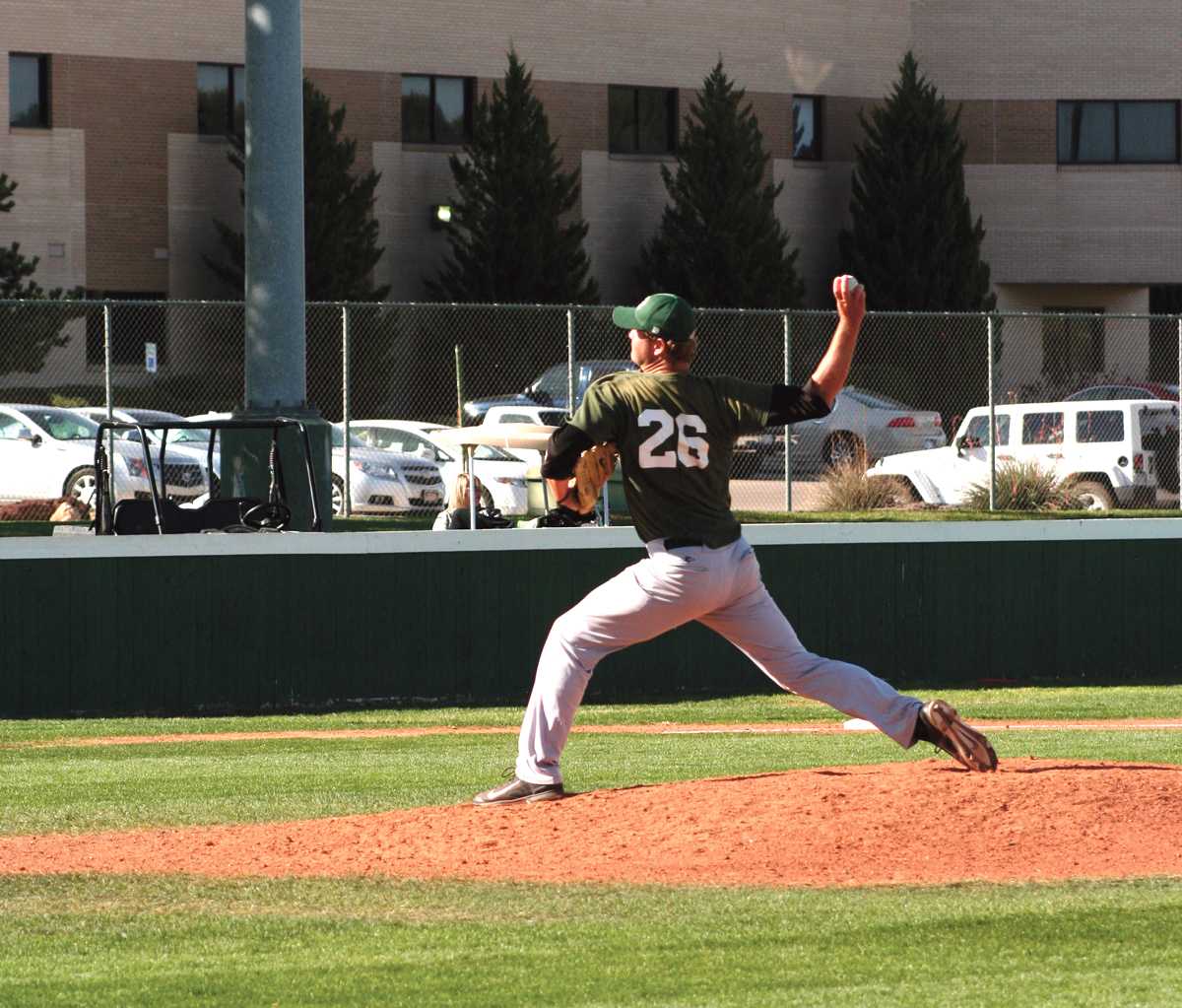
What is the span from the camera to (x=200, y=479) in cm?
2530

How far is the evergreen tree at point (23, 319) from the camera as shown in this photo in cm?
3394

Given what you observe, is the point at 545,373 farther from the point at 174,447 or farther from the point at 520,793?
the point at 520,793

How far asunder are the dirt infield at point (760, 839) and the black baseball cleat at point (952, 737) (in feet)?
0.27

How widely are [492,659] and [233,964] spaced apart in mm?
9445

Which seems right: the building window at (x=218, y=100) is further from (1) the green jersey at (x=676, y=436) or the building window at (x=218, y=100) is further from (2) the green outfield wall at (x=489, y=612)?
(1) the green jersey at (x=676, y=436)

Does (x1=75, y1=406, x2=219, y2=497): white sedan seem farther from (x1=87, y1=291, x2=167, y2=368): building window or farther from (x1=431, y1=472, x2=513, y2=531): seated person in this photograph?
(x1=87, y1=291, x2=167, y2=368): building window

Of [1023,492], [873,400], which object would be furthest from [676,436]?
[873,400]

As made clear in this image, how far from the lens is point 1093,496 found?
88.1 feet

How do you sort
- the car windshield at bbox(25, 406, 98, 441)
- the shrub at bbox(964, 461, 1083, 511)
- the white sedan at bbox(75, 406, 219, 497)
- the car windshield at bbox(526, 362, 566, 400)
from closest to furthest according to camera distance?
the white sedan at bbox(75, 406, 219, 497) < the car windshield at bbox(25, 406, 98, 441) < the shrub at bbox(964, 461, 1083, 511) < the car windshield at bbox(526, 362, 566, 400)

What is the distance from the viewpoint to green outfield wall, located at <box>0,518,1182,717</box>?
48.6 ft

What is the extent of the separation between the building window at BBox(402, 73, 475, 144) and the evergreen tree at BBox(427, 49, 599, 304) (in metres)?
1.30

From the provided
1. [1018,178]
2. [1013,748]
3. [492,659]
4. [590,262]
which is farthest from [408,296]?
[1013,748]

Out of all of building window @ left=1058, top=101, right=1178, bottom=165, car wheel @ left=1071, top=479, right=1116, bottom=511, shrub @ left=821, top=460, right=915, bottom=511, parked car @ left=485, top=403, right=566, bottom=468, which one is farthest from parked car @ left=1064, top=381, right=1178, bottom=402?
building window @ left=1058, top=101, right=1178, bottom=165

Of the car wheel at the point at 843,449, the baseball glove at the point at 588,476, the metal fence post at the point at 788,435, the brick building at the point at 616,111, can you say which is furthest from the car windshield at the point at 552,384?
the baseball glove at the point at 588,476
